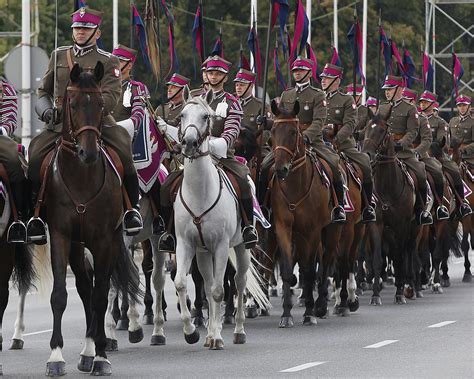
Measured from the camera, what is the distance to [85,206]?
14.0 metres

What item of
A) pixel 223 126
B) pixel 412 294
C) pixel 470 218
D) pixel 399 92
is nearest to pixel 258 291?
pixel 223 126

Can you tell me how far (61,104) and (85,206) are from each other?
1.36 metres

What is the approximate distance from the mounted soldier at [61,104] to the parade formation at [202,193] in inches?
0.5

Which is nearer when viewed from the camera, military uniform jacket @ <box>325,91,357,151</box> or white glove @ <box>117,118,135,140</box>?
white glove @ <box>117,118,135,140</box>

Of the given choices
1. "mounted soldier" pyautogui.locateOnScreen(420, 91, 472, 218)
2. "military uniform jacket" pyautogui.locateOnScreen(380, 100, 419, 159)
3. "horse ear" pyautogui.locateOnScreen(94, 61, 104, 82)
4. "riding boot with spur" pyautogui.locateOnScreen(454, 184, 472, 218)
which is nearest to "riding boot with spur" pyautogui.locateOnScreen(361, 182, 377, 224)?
"military uniform jacket" pyautogui.locateOnScreen(380, 100, 419, 159)

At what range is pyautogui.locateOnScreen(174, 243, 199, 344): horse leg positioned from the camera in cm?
1590

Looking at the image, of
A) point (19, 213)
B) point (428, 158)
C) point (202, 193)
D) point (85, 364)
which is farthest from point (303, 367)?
point (428, 158)

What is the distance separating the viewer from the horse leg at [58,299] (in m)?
13.4

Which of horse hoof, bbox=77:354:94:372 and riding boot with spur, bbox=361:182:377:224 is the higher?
riding boot with spur, bbox=361:182:377:224

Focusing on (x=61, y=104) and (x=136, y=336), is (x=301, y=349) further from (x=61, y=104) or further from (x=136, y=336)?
(x=61, y=104)

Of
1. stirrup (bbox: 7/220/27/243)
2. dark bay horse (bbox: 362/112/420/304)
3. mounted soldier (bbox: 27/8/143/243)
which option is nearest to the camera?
mounted soldier (bbox: 27/8/143/243)

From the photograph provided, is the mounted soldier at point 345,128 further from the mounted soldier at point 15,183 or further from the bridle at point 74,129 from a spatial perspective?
the bridle at point 74,129

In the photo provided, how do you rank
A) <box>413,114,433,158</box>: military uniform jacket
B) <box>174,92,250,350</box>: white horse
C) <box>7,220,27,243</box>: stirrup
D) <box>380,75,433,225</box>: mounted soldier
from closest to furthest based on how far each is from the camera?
<box>7,220,27,243</box>: stirrup → <box>174,92,250,350</box>: white horse → <box>380,75,433,225</box>: mounted soldier → <box>413,114,433,158</box>: military uniform jacket

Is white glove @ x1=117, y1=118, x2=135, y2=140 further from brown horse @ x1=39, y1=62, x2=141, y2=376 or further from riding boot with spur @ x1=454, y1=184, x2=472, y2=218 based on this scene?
riding boot with spur @ x1=454, y1=184, x2=472, y2=218
